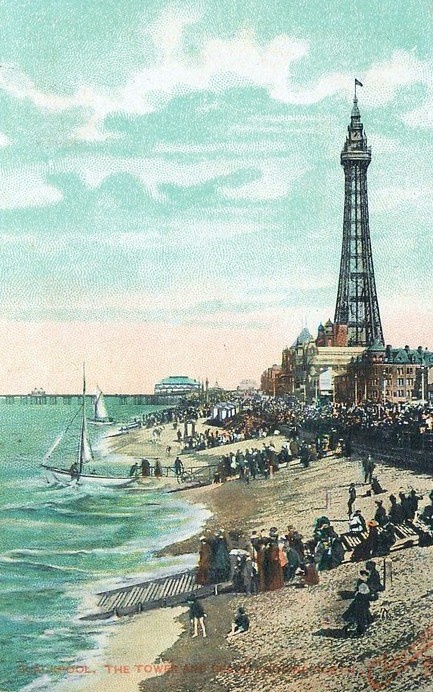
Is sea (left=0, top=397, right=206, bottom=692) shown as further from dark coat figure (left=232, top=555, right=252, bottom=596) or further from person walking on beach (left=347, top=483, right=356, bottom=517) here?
person walking on beach (left=347, top=483, right=356, bottom=517)

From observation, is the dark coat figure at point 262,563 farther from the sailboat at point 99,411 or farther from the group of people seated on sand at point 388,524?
the sailboat at point 99,411

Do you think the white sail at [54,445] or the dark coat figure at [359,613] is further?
the white sail at [54,445]

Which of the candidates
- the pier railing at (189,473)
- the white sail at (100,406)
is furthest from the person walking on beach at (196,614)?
the white sail at (100,406)

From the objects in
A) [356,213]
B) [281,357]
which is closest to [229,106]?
[356,213]

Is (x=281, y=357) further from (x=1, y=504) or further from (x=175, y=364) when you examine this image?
(x=1, y=504)

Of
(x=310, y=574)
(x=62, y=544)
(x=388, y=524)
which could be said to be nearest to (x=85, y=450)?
(x=62, y=544)

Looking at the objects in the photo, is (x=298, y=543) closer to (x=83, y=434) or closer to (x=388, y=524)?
(x=388, y=524)
